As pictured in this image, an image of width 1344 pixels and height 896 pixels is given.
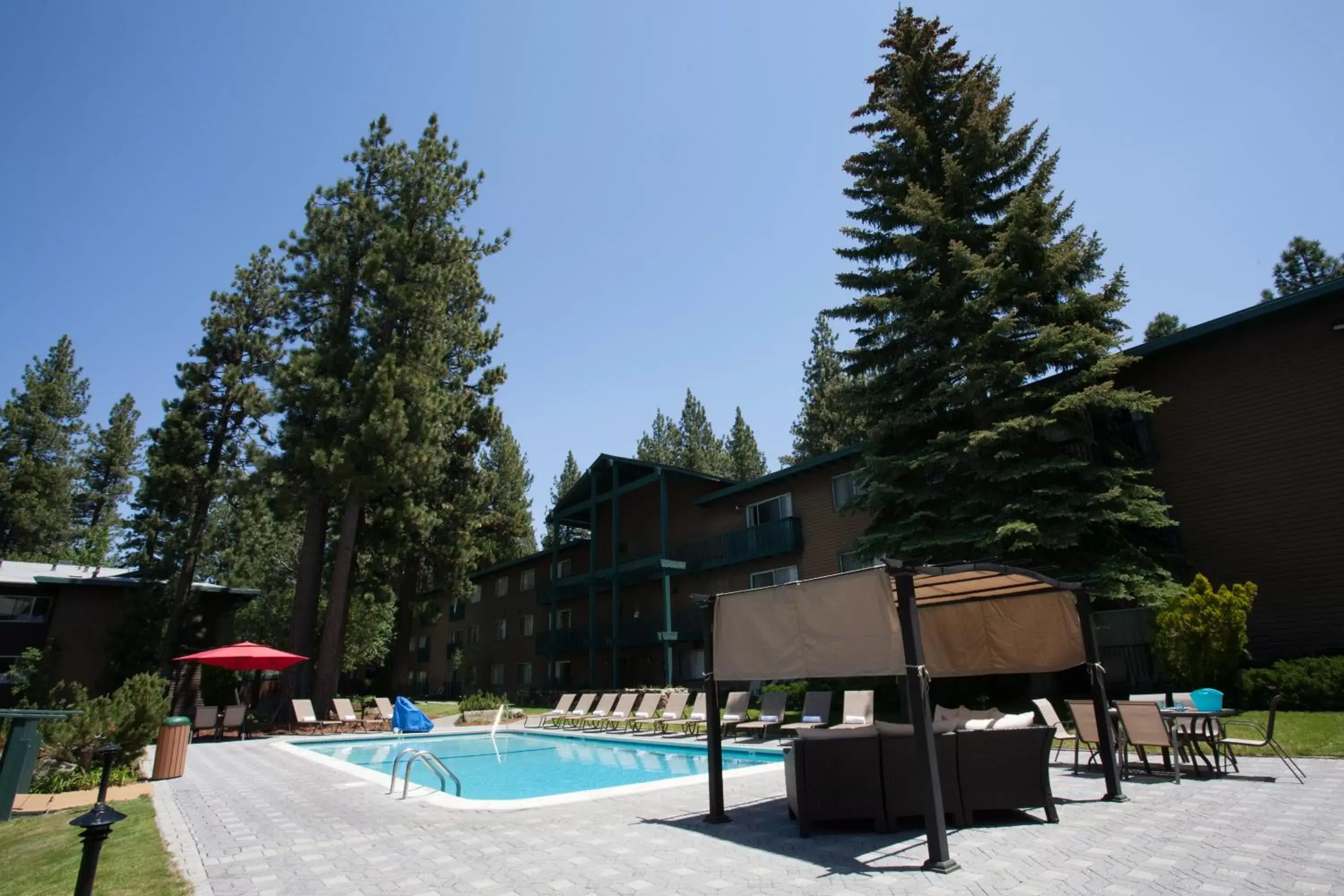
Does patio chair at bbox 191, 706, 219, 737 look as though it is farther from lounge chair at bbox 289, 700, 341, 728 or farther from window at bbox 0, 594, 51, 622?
window at bbox 0, 594, 51, 622

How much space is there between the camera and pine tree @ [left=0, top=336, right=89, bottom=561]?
1535 inches

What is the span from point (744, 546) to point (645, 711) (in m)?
8.40

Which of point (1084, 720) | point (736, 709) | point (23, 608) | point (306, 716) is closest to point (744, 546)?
point (736, 709)

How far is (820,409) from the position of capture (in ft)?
138

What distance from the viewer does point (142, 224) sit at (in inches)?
540

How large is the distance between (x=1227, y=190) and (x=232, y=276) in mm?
34262

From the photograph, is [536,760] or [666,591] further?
[666,591]

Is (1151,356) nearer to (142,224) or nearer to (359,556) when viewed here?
(142,224)

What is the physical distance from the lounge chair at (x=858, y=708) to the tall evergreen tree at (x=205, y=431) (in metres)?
23.5

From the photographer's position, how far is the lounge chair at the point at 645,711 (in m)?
17.5

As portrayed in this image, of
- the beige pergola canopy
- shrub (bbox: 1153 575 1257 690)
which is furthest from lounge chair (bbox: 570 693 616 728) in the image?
shrub (bbox: 1153 575 1257 690)

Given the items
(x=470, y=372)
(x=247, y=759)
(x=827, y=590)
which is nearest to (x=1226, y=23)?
(x=827, y=590)

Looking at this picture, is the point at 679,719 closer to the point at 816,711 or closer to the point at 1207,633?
the point at 816,711

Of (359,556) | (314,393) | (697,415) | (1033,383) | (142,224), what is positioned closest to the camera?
(142,224)
